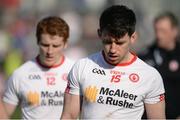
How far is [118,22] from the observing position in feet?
24.6

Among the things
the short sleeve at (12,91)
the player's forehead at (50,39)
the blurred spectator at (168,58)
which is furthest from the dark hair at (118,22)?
the blurred spectator at (168,58)

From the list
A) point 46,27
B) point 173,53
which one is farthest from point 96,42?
point 46,27

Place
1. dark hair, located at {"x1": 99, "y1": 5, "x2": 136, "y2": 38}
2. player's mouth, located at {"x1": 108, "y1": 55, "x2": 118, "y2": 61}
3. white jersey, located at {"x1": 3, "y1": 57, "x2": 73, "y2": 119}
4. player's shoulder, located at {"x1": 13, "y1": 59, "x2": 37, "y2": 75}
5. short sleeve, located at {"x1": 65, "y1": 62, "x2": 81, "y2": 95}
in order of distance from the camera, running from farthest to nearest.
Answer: player's shoulder, located at {"x1": 13, "y1": 59, "x2": 37, "y2": 75}
white jersey, located at {"x1": 3, "y1": 57, "x2": 73, "y2": 119}
short sleeve, located at {"x1": 65, "y1": 62, "x2": 81, "y2": 95}
player's mouth, located at {"x1": 108, "y1": 55, "x2": 118, "y2": 61}
dark hair, located at {"x1": 99, "y1": 5, "x2": 136, "y2": 38}

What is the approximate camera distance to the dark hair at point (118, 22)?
7457mm

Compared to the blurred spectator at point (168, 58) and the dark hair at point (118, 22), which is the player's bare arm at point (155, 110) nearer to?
the dark hair at point (118, 22)

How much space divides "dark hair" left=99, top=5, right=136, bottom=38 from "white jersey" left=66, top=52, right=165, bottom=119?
428 mm

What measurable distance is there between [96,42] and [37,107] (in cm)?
1410

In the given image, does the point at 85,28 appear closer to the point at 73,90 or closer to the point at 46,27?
the point at 46,27

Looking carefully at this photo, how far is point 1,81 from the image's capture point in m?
19.8

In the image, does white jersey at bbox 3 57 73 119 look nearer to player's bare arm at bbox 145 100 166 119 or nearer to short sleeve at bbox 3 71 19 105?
short sleeve at bbox 3 71 19 105

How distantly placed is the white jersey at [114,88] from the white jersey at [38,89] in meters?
1.44

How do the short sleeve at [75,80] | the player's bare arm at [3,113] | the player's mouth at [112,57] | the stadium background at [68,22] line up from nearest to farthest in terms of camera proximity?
the player's mouth at [112,57]
the short sleeve at [75,80]
the player's bare arm at [3,113]
the stadium background at [68,22]

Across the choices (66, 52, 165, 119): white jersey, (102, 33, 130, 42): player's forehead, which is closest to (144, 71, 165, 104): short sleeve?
(66, 52, 165, 119): white jersey

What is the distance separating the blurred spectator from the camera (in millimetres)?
10836
